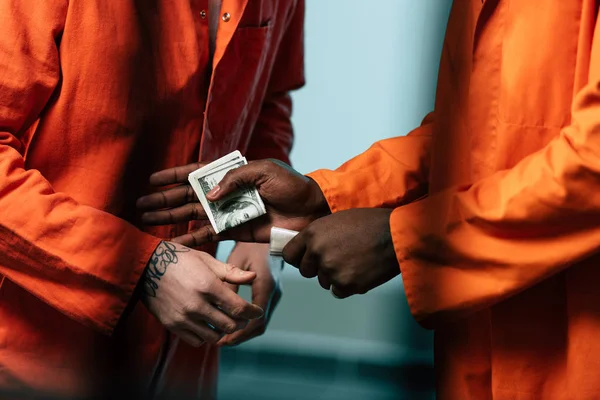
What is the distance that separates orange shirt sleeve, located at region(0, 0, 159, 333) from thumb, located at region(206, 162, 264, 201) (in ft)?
0.68

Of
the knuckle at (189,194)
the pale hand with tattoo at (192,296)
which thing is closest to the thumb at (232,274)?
the pale hand with tattoo at (192,296)

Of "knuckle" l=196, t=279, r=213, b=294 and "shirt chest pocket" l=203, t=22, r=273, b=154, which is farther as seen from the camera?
"shirt chest pocket" l=203, t=22, r=273, b=154

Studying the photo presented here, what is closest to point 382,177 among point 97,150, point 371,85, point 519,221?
point 371,85

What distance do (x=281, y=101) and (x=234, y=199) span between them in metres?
0.47

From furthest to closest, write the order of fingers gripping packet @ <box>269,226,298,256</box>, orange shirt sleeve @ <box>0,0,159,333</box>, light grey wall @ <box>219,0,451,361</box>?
1. fingers gripping packet @ <box>269,226,298,256</box>
2. orange shirt sleeve @ <box>0,0,159,333</box>
3. light grey wall @ <box>219,0,451,361</box>

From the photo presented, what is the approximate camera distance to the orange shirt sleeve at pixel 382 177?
1.21m

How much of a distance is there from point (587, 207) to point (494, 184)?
129mm

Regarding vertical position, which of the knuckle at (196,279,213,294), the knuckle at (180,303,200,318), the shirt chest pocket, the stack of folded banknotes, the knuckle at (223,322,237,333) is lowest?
the knuckle at (223,322,237,333)

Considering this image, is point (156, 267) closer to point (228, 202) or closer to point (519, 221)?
point (228, 202)

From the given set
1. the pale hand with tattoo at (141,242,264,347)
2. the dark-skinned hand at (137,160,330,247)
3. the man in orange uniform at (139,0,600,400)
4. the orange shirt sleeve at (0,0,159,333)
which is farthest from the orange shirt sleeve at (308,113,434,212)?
the orange shirt sleeve at (0,0,159,333)

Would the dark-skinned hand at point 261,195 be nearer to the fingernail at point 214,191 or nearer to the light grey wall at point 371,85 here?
the fingernail at point 214,191

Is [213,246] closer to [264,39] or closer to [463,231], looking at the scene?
[264,39]

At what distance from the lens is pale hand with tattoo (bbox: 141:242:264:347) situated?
104 cm

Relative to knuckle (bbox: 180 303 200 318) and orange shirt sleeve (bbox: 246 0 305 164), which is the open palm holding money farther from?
orange shirt sleeve (bbox: 246 0 305 164)
